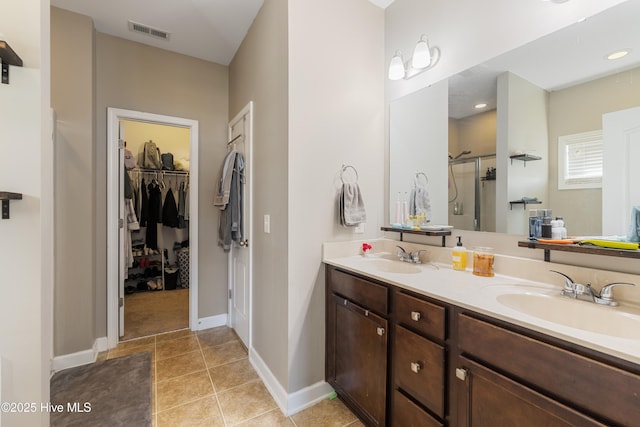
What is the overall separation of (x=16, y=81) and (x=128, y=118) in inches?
66.5

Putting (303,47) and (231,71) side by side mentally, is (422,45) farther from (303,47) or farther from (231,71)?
(231,71)

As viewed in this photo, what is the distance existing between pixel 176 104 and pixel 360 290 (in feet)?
8.46

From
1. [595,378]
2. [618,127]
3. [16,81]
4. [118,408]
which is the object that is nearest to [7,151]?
[16,81]

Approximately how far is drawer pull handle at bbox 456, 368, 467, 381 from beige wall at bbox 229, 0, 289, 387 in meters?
1.00

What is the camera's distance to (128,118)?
8.29 feet

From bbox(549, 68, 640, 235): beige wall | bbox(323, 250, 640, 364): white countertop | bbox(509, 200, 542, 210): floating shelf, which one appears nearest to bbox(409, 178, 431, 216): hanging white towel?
bbox(323, 250, 640, 364): white countertop

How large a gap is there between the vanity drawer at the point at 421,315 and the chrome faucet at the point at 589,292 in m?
0.53

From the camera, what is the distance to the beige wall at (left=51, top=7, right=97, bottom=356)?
2.10 metres

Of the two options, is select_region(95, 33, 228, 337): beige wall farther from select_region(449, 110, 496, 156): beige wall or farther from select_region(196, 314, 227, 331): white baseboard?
select_region(449, 110, 496, 156): beige wall

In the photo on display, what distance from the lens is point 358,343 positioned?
152 centimetres

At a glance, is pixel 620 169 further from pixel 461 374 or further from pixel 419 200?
pixel 461 374

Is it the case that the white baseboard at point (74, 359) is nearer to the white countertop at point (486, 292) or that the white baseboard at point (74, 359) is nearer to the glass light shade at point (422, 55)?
the white countertop at point (486, 292)

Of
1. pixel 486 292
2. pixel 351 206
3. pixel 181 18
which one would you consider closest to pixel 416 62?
pixel 351 206

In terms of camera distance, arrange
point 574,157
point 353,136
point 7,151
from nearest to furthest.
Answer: point 7,151, point 574,157, point 353,136
